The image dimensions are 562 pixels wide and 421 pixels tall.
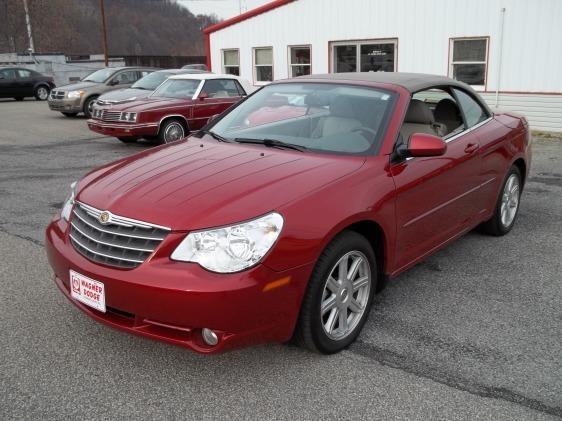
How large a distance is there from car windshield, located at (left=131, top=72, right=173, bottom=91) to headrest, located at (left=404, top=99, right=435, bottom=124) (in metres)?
10.4

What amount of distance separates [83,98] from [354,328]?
49.4ft

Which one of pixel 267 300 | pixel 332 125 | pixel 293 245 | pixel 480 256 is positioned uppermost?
pixel 332 125

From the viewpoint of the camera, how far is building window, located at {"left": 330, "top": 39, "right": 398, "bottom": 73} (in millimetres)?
15389

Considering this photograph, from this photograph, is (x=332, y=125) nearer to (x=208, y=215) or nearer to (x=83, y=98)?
(x=208, y=215)

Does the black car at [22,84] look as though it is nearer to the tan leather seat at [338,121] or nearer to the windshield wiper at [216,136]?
the windshield wiper at [216,136]

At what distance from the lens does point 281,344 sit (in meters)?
3.42

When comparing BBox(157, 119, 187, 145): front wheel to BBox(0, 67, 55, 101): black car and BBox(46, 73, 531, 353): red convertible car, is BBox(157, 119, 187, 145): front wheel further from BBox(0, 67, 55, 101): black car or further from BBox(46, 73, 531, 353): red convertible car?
BBox(0, 67, 55, 101): black car

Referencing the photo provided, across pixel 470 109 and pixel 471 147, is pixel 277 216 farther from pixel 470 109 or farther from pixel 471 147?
pixel 470 109

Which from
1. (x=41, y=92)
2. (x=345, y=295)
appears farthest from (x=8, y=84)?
(x=345, y=295)

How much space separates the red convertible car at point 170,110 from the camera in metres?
11.1

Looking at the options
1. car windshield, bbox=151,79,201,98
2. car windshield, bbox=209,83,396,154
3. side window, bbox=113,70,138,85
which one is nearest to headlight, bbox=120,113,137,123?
car windshield, bbox=151,79,201,98

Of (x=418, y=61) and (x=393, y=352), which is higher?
(x=418, y=61)

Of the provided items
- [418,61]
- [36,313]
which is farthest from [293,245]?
[418,61]

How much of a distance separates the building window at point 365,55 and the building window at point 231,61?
4.08 metres
